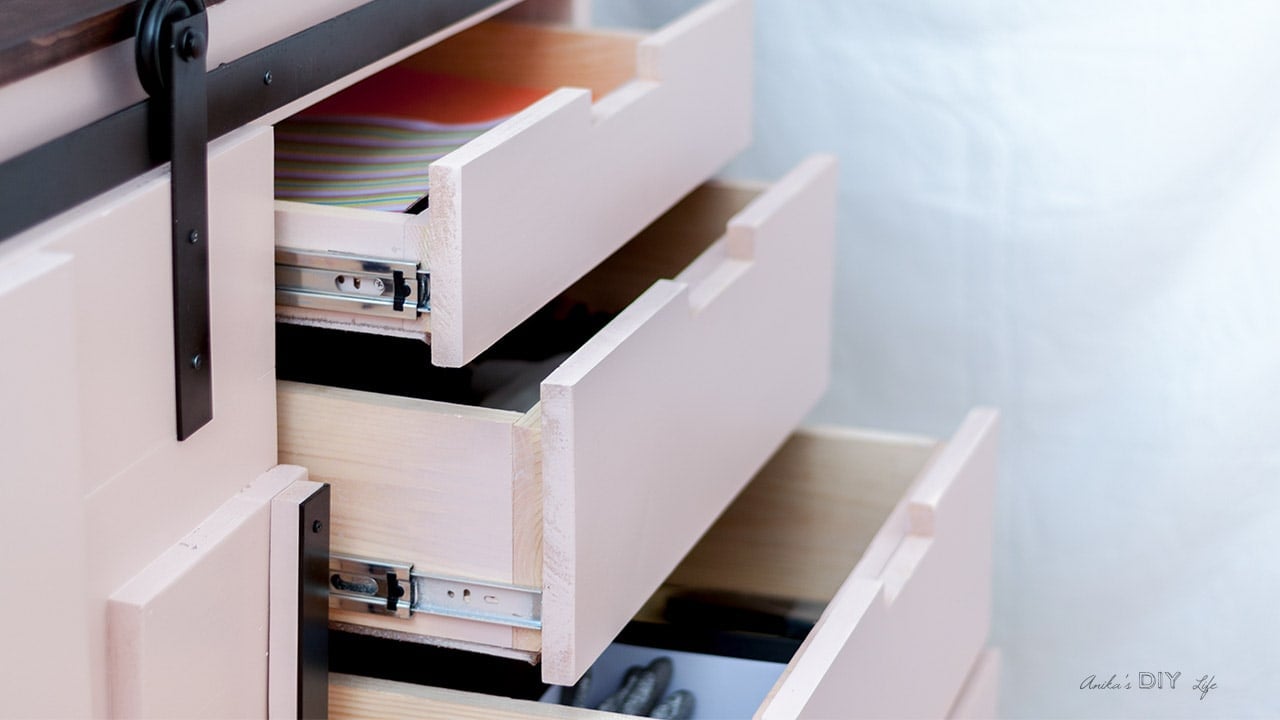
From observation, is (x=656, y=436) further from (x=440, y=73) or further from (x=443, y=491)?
(x=440, y=73)

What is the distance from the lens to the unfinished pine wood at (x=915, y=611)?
79cm

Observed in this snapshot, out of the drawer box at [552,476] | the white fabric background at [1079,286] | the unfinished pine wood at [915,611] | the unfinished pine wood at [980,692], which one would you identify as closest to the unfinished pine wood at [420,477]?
the drawer box at [552,476]

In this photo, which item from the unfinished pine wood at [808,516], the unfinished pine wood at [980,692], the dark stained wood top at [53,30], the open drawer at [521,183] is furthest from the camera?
the unfinished pine wood at [808,516]

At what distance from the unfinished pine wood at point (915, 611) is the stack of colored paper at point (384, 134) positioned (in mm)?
297

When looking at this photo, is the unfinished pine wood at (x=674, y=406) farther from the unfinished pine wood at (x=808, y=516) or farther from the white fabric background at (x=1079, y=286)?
the white fabric background at (x=1079, y=286)

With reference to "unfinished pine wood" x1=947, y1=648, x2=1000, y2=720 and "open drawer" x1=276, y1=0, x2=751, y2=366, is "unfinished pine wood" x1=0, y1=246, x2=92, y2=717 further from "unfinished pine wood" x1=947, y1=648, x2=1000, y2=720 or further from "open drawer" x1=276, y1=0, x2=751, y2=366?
"unfinished pine wood" x1=947, y1=648, x2=1000, y2=720

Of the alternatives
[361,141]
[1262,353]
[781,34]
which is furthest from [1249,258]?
[361,141]

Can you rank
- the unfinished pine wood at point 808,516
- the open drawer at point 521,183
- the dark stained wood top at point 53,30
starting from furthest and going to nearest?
the unfinished pine wood at point 808,516
the open drawer at point 521,183
the dark stained wood top at point 53,30

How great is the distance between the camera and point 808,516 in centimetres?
120

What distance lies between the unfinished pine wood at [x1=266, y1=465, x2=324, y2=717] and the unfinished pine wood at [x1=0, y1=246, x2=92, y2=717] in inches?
5.4

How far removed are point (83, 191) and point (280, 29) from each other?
0.16 meters

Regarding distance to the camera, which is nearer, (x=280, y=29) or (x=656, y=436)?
(x=280, y=29)

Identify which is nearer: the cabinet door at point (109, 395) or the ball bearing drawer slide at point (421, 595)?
the cabinet door at point (109, 395)

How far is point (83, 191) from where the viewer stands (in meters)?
0.59
